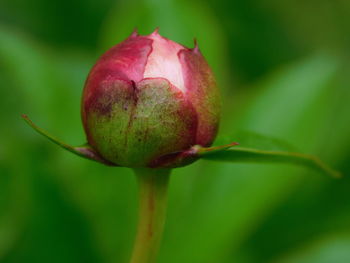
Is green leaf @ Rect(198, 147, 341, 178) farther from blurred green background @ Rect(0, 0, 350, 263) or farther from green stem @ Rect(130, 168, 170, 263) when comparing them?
blurred green background @ Rect(0, 0, 350, 263)

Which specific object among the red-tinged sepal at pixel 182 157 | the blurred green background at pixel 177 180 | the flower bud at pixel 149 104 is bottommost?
the blurred green background at pixel 177 180

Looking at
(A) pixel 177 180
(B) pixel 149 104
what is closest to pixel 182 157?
(B) pixel 149 104

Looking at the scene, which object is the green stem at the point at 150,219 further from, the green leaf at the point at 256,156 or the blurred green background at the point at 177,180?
the blurred green background at the point at 177,180

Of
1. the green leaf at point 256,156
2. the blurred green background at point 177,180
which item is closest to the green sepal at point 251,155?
the green leaf at point 256,156

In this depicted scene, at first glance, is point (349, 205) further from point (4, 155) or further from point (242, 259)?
point (4, 155)

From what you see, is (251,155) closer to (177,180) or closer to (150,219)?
(150,219)
